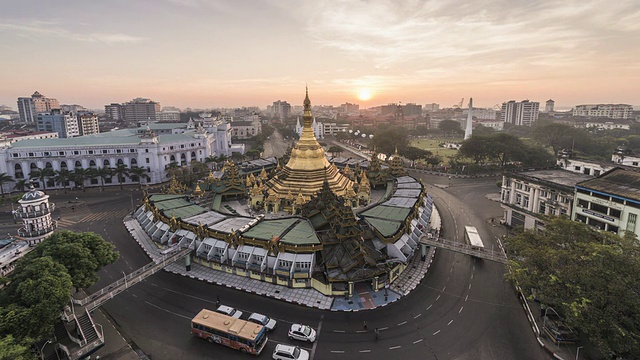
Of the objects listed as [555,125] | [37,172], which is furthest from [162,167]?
[555,125]

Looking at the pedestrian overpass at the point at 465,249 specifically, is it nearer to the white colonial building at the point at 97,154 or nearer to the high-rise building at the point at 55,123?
the white colonial building at the point at 97,154

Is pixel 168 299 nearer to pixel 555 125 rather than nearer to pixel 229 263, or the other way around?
pixel 229 263

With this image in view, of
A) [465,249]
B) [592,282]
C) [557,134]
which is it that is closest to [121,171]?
[465,249]

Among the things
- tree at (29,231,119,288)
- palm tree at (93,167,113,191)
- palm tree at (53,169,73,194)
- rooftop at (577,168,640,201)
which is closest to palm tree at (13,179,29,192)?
palm tree at (53,169,73,194)

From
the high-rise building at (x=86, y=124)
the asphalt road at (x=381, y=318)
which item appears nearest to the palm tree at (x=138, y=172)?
the asphalt road at (x=381, y=318)

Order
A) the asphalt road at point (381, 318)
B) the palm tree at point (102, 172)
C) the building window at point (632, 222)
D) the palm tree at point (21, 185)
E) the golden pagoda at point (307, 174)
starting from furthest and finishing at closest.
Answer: the palm tree at point (102, 172) < the palm tree at point (21, 185) < the golden pagoda at point (307, 174) < the building window at point (632, 222) < the asphalt road at point (381, 318)

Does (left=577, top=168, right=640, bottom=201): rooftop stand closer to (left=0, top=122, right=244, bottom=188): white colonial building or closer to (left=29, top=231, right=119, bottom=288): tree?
(left=29, top=231, right=119, bottom=288): tree

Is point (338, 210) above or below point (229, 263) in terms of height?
above
